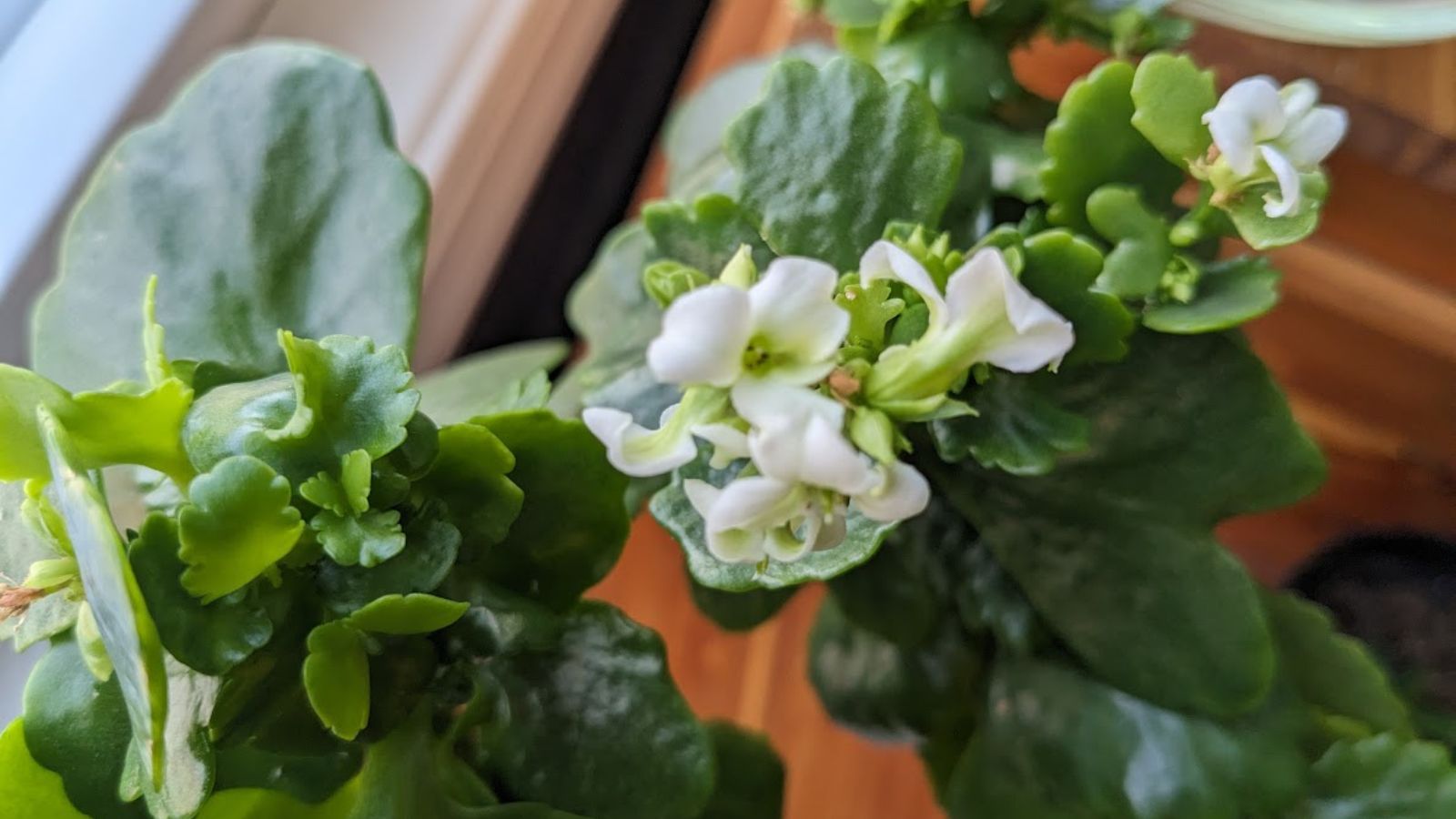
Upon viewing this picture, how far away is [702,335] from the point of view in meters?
0.23

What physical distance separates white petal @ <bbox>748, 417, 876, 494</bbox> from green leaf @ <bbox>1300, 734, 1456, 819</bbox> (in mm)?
301

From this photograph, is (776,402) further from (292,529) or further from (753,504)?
(292,529)

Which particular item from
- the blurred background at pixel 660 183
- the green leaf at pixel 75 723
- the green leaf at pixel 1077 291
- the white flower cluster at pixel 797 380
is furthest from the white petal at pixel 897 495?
the blurred background at pixel 660 183

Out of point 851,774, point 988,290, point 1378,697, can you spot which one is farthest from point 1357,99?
point 851,774

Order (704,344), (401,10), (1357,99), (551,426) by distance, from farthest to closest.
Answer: (401,10), (1357,99), (551,426), (704,344)

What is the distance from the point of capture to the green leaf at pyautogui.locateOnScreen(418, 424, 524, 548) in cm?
32

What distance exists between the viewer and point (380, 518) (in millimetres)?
298

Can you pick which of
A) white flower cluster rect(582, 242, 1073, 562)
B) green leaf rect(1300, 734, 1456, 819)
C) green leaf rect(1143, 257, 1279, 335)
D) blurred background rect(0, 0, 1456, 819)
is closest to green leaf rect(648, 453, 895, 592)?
white flower cluster rect(582, 242, 1073, 562)

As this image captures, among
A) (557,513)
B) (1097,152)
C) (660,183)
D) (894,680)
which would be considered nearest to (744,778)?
(894,680)

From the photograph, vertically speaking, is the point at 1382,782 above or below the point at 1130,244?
below

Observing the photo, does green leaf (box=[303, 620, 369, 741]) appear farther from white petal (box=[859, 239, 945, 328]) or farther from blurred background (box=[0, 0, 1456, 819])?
blurred background (box=[0, 0, 1456, 819])

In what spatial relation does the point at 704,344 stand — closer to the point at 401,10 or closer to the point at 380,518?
the point at 380,518

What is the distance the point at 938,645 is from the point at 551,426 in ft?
0.85

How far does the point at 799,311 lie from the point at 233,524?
0.48 ft
